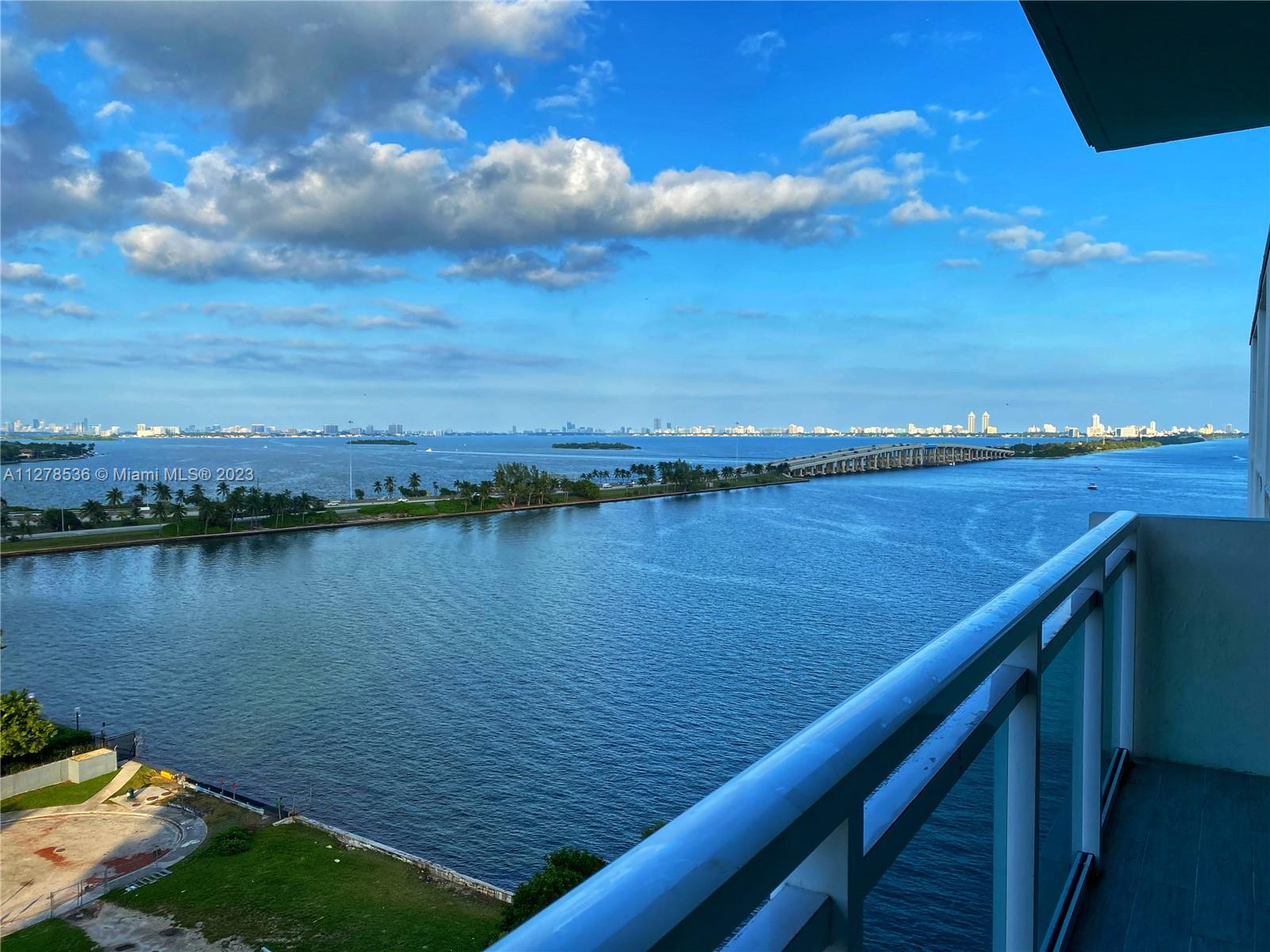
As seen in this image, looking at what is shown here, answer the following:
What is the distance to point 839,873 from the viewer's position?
37 centimetres

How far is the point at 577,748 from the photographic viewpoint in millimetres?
11328

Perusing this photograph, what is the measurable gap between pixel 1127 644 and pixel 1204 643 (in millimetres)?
186

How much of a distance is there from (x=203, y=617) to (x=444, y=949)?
14.9 metres

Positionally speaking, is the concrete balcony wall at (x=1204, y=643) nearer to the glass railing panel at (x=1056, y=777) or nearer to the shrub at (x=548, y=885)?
the glass railing panel at (x=1056, y=777)

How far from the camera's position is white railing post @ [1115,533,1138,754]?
1.63m

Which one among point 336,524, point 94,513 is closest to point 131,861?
point 336,524

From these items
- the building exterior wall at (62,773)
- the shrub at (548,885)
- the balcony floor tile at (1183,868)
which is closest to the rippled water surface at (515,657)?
the balcony floor tile at (1183,868)

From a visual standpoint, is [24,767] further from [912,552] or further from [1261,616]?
[912,552]

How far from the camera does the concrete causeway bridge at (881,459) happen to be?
57.7 m

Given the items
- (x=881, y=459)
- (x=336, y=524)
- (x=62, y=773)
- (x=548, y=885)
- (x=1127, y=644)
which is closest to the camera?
(x=1127, y=644)

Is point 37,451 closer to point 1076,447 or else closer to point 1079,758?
point 1079,758

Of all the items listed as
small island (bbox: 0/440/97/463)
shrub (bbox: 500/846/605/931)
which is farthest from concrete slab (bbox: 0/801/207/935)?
small island (bbox: 0/440/97/463)

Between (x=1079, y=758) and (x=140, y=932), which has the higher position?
(x=1079, y=758)

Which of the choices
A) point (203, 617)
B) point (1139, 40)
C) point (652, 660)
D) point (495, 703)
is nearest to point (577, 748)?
point (495, 703)
